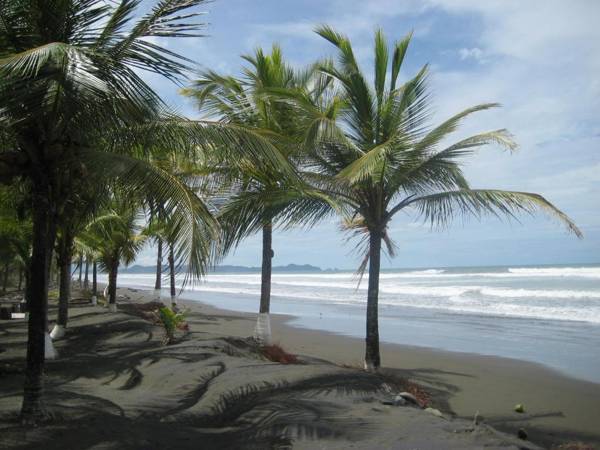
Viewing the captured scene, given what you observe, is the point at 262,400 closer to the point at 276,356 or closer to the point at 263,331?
the point at 276,356

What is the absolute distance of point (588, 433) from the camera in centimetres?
623

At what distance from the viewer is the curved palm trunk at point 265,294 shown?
1074cm

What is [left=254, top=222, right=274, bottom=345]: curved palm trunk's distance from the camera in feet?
35.2

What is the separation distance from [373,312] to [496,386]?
2.51 meters

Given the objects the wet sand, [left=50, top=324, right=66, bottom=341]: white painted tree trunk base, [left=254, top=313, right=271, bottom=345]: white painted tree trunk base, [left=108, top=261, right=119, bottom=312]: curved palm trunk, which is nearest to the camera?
the wet sand

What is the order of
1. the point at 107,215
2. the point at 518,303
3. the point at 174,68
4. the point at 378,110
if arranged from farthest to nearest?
the point at 518,303, the point at 107,215, the point at 378,110, the point at 174,68

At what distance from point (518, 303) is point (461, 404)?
1631 centimetres

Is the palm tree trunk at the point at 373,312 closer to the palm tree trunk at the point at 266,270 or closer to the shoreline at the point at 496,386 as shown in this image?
the shoreline at the point at 496,386

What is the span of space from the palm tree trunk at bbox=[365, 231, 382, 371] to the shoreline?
1.08 metres

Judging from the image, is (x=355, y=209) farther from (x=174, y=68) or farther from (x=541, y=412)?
(x=174, y=68)

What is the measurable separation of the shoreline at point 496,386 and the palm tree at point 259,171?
298 centimetres

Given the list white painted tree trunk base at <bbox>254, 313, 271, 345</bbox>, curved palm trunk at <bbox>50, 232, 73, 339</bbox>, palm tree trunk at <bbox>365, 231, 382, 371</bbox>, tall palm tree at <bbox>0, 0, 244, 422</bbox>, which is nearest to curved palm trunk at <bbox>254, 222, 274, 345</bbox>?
white painted tree trunk base at <bbox>254, 313, 271, 345</bbox>

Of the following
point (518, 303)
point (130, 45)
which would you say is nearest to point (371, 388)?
point (130, 45)

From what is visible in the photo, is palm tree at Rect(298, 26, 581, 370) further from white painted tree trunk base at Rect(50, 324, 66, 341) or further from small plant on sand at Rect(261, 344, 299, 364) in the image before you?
white painted tree trunk base at Rect(50, 324, 66, 341)
